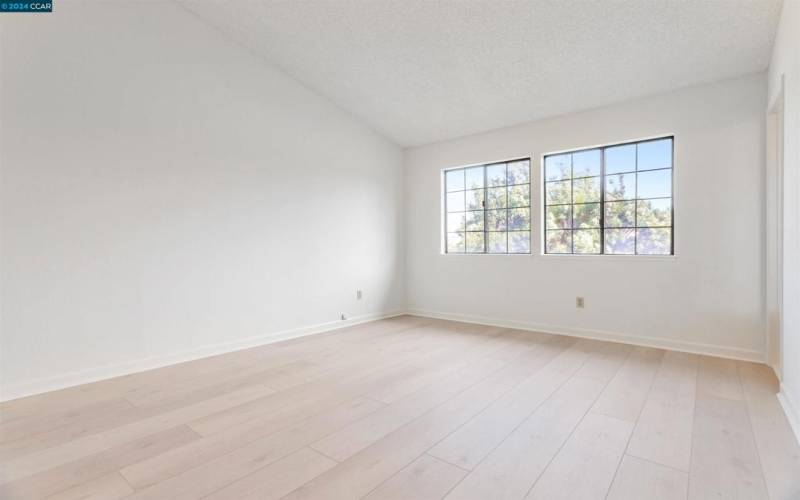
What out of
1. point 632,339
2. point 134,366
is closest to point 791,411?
point 632,339

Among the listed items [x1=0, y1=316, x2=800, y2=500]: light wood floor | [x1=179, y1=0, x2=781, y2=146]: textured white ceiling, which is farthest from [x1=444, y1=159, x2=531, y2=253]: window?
[x1=0, y1=316, x2=800, y2=500]: light wood floor

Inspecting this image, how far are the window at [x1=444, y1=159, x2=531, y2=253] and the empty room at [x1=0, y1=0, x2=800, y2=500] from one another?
4 centimetres

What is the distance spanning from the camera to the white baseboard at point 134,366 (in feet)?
8.54

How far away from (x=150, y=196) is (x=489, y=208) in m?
3.63

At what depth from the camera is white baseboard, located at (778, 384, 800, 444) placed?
77.3 inches

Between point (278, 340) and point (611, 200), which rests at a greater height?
point (611, 200)

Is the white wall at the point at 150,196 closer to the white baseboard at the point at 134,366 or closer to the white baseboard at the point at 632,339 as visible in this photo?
the white baseboard at the point at 134,366

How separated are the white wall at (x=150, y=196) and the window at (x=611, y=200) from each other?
8.36 feet

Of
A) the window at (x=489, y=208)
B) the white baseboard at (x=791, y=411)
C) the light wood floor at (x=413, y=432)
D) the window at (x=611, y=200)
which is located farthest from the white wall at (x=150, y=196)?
the white baseboard at (x=791, y=411)

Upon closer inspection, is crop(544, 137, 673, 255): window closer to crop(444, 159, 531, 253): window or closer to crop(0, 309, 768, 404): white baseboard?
crop(444, 159, 531, 253): window

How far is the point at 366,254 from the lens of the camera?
5082 millimetres

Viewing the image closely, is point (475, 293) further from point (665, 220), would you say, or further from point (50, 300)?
point (50, 300)

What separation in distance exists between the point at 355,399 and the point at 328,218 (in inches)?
101

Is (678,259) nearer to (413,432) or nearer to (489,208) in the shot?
(489,208)
